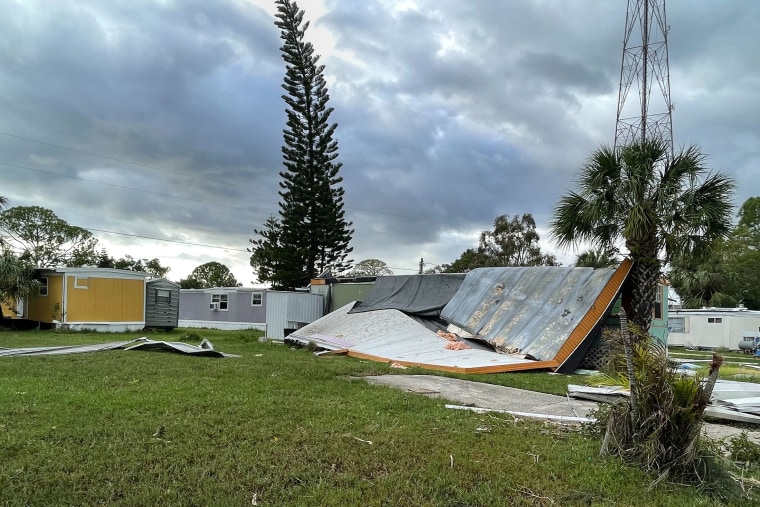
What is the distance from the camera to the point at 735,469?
4000 mm

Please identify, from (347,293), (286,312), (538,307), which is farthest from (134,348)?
(538,307)

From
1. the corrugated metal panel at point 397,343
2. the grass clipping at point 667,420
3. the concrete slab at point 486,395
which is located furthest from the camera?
the corrugated metal panel at point 397,343

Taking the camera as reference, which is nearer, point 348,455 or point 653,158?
Answer: point 348,455

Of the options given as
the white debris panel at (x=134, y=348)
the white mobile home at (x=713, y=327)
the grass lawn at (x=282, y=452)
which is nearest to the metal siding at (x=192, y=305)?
the white debris panel at (x=134, y=348)

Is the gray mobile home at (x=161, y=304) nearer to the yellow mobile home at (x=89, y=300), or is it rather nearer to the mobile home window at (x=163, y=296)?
the mobile home window at (x=163, y=296)

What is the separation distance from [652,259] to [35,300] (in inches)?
806

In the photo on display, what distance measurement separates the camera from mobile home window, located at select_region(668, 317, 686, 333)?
79.0 ft

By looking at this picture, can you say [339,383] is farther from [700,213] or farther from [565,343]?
[700,213]

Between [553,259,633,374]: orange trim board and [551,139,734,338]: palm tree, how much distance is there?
0.72ft

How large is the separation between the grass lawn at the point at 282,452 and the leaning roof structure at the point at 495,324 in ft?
14.2

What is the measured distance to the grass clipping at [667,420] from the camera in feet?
12.0

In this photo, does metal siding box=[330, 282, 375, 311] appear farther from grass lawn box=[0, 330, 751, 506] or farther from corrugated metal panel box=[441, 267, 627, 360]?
grass lawn box=[0, 330, 751, 506]

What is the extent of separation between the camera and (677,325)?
24.5 metres

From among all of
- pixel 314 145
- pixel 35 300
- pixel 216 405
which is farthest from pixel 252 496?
pixel 314 145
